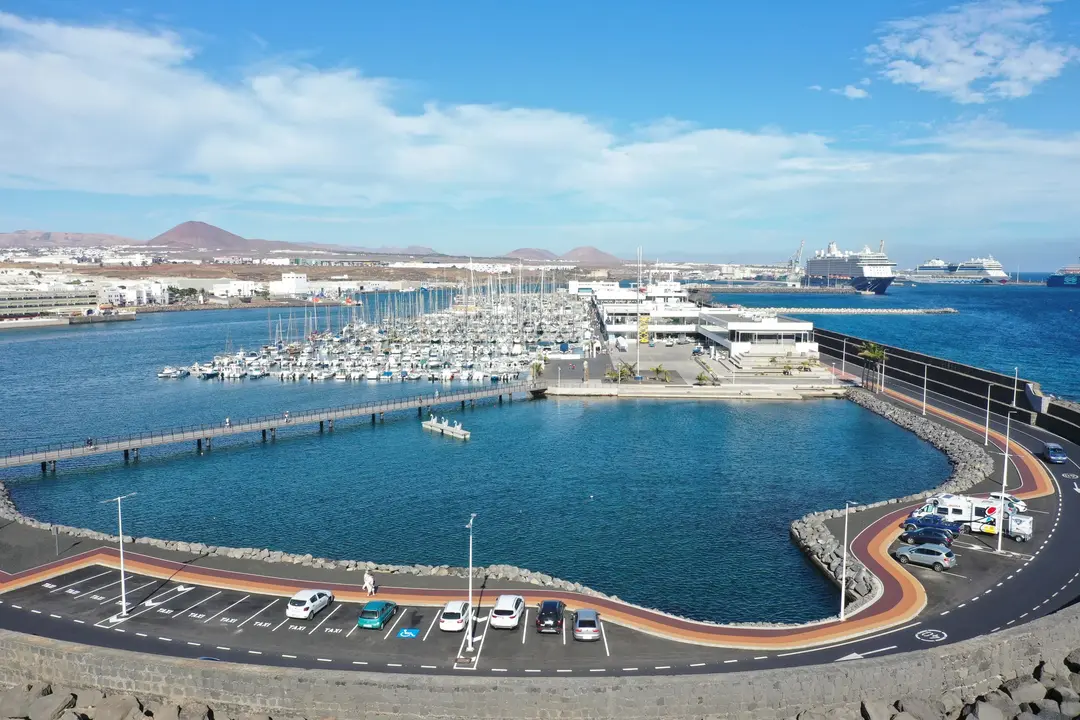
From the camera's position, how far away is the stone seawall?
11.5 meters

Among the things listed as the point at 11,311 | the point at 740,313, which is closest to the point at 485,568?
the point at 740,313

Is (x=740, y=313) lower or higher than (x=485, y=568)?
higher

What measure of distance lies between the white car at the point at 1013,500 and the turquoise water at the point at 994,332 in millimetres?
31904

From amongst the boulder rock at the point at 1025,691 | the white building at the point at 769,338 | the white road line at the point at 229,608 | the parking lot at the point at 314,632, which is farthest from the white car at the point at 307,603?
the white building at the point at 769,338

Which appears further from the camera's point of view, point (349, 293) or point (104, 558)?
point (349, 293)

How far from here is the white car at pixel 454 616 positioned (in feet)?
48.1

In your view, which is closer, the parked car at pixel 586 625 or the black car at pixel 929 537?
the parked car at pixel 586 625

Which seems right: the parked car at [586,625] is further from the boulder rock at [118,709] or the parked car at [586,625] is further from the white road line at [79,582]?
the white road line at [79,582]

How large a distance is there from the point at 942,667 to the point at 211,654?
13.2m

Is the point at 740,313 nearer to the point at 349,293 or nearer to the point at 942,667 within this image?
the point at 942,667

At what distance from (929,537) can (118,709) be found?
1868cm

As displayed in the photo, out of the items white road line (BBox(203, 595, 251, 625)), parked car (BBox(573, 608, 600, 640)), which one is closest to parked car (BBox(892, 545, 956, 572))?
parked car (BBox(573, 608, 600, 640))

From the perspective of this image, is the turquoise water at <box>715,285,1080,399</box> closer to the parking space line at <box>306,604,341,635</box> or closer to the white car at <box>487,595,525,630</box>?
the white car at <box>487,595,525,630</box>

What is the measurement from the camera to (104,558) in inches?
744
